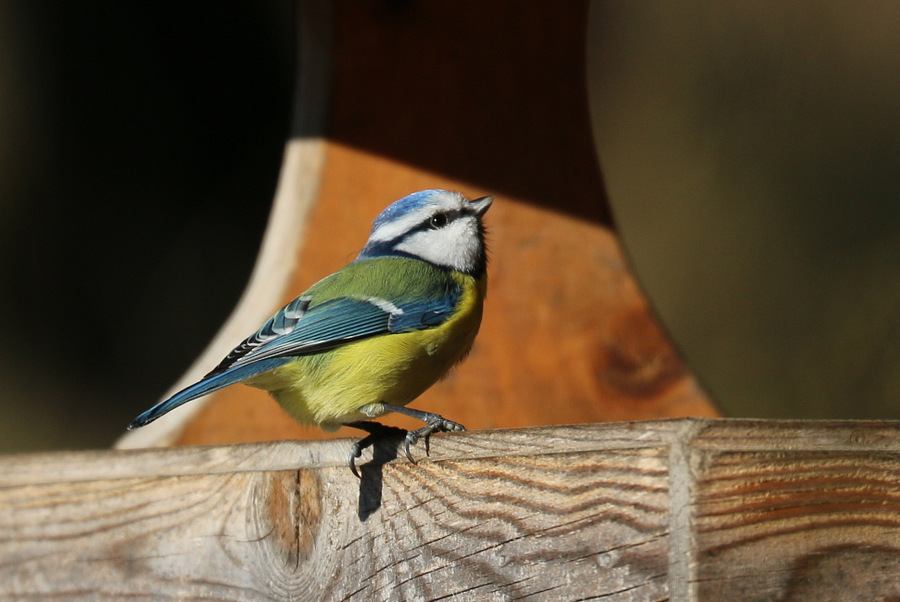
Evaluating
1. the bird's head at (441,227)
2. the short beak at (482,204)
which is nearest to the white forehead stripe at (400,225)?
the bird's head at (441,227)

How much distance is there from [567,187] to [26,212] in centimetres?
299

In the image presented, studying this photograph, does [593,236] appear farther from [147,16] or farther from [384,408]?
[147,16]

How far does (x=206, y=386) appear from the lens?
5.82 feet

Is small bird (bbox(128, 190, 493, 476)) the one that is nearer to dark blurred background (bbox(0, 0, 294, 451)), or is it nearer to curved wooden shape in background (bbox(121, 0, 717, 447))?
curved wooden shape in background (bbox(121, 0, 717, 447))

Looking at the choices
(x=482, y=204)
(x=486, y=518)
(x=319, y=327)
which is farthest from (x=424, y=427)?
(x=482, y=204)

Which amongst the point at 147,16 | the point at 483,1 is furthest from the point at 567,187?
the point at 147,16

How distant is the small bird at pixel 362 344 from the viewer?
184 cm

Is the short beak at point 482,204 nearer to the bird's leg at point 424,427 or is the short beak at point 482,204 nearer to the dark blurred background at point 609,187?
the bird's leg at point 424,427

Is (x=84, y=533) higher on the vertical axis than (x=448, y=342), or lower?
lower

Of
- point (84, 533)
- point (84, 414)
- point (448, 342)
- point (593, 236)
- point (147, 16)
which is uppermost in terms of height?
point (147, 16)

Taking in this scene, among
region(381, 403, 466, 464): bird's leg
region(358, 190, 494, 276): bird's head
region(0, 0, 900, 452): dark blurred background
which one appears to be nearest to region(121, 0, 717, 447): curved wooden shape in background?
region(358, 190, 494, 276): bird's head

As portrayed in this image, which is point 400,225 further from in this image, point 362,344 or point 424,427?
point 424,427

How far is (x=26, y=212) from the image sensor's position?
14.4 ft

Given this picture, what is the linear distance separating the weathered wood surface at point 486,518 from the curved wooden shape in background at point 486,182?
0.46 meters
